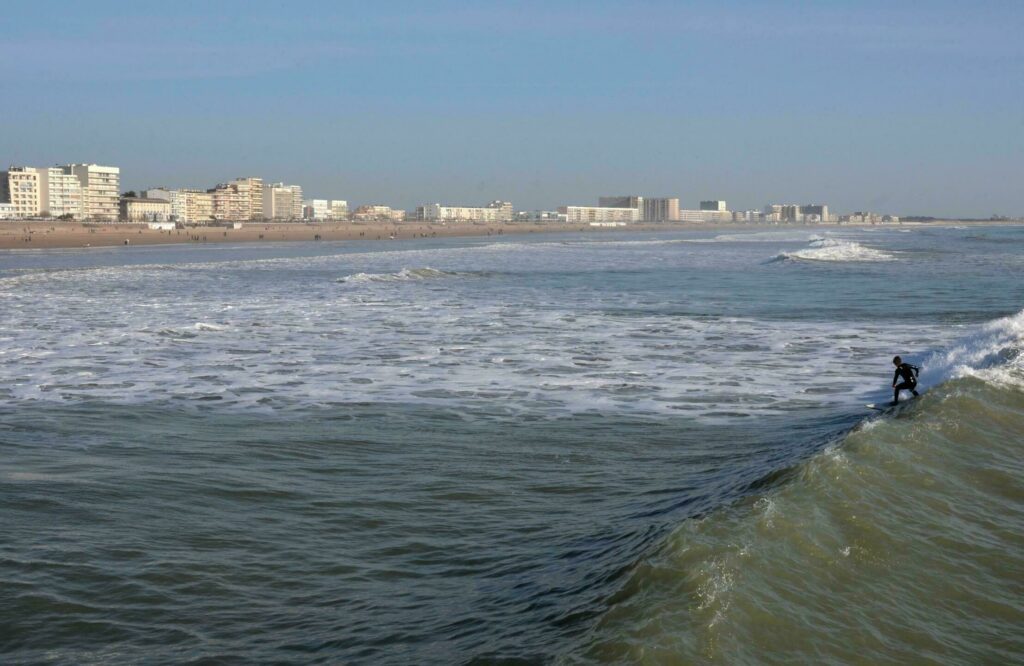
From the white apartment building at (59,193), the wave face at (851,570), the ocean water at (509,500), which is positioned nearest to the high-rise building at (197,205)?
the white apartment building at (59,193)

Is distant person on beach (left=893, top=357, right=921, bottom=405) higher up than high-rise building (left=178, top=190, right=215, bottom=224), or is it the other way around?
high-rise building (left=178, top=190, right=215, bottom=224)

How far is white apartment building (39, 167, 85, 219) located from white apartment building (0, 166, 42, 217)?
30.9 inches

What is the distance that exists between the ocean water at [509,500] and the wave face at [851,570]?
0.07 feet

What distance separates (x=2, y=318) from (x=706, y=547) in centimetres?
1875

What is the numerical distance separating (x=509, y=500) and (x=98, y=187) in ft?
606

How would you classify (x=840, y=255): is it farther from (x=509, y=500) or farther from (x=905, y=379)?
(x=509, y=500)

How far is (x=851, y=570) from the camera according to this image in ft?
19.1

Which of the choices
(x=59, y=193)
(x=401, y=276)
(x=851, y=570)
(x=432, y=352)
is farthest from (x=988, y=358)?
(x=59, y=193)

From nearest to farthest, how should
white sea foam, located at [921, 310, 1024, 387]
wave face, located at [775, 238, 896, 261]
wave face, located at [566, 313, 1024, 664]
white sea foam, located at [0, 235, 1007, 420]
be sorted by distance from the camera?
wave face, located at [566, 313, 1024, 664], white sea foam, located at [921, 310, 1024, 387], white sea foam, located at [0, 235, 1007, 420], wave face, located at [775, 238, 896, 261]

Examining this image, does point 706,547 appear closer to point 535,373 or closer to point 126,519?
point 126,519

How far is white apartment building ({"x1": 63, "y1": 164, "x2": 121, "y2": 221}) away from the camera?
17250cm

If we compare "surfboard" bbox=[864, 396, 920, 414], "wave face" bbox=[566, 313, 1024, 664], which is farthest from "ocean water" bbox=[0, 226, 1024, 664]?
"surfboard" bbox=[864, 396, 920, 414]

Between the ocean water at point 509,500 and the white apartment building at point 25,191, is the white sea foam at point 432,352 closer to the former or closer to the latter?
the ocean water at point 509,500

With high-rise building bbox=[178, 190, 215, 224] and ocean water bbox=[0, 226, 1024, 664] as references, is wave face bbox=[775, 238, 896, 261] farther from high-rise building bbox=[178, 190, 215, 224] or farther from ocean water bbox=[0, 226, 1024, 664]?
high-rise building bbox=[178, 190, 215, 224]
